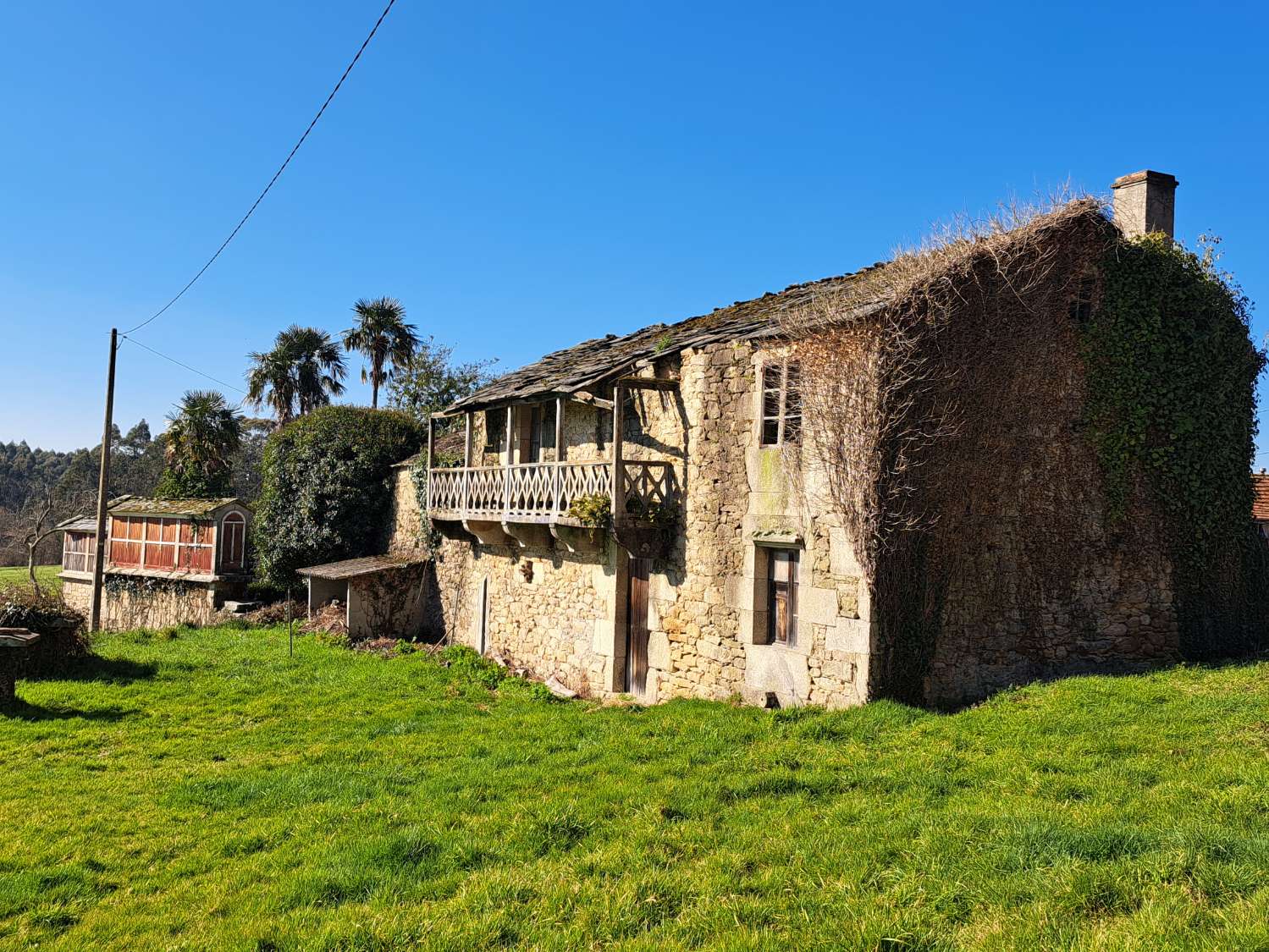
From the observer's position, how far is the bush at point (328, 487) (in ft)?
75.4

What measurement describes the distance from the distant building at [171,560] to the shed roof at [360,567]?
19.5 ft

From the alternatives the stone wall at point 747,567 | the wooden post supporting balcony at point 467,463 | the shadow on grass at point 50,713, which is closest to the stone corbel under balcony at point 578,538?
the stone wall at point 747,567

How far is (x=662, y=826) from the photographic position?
631cm

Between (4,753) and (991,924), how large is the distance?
32.7 ft

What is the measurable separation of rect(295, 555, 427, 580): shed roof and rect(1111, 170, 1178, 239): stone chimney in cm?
1645

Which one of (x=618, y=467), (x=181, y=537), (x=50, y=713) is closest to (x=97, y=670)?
(x=50, y=713)

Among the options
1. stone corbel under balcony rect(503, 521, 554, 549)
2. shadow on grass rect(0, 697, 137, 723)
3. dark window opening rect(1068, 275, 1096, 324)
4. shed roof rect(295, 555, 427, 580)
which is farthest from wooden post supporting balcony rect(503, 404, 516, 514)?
dark window opening rect(1068, 275, 1096, 324)

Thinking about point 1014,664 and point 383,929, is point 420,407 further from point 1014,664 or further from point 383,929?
point 383,929

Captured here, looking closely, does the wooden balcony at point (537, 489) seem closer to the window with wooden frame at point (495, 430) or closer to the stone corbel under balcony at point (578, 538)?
the stone corbel under balcony at point (578, 538)

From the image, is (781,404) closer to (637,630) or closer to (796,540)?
(796,540)

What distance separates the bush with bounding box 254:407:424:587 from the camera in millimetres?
22984

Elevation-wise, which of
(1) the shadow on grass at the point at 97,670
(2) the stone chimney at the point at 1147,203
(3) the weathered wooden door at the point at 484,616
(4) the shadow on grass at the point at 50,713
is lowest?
(4) the shadow on grass at the point at 50,713

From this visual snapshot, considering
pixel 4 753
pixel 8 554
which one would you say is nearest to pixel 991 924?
pixel 4 753

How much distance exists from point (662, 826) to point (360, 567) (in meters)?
16.0
